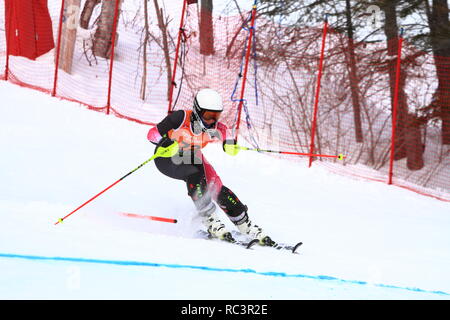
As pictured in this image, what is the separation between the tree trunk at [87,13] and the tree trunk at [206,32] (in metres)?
3.48

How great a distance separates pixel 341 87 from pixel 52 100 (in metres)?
6.04

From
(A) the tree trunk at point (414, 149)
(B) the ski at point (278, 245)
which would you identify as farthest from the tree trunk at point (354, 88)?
(B) the ski at point (278, 245)

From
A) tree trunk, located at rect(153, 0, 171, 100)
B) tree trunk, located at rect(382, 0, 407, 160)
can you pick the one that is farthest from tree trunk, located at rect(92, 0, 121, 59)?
tree trunk, located at rect(382, 0, 407, 160)

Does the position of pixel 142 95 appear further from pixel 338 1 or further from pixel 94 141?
pixel 338 1

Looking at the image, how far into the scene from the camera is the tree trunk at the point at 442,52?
10.9 m

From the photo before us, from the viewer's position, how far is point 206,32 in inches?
438

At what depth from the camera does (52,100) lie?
9.60 meters

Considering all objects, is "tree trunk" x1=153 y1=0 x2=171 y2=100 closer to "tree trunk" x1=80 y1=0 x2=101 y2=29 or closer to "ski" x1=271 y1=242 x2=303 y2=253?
"tree trunk" x1=80 y1=0 x2=101 y2=29

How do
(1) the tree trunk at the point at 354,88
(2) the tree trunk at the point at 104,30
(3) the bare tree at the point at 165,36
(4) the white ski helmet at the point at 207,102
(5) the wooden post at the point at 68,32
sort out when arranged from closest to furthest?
1. (4) the white ski helmet at the point at 207,102
2. (5) the wooden post at the point at 68,32
3. (1) the tree trunk at the point at 354,88
4. (3) the bare tree at the point at 165,36
5. (2) the tree trunk at the point at 104,30

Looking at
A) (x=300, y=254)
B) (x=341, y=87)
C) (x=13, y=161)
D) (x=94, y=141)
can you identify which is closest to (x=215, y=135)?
(x=300, y=254)

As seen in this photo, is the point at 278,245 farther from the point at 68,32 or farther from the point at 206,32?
the point at 68,32

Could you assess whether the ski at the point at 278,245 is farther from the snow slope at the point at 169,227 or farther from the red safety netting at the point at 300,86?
the red safety netting at the point at 300,86

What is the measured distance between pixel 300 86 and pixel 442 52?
312 cm

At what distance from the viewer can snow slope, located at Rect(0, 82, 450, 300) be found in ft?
10.5
